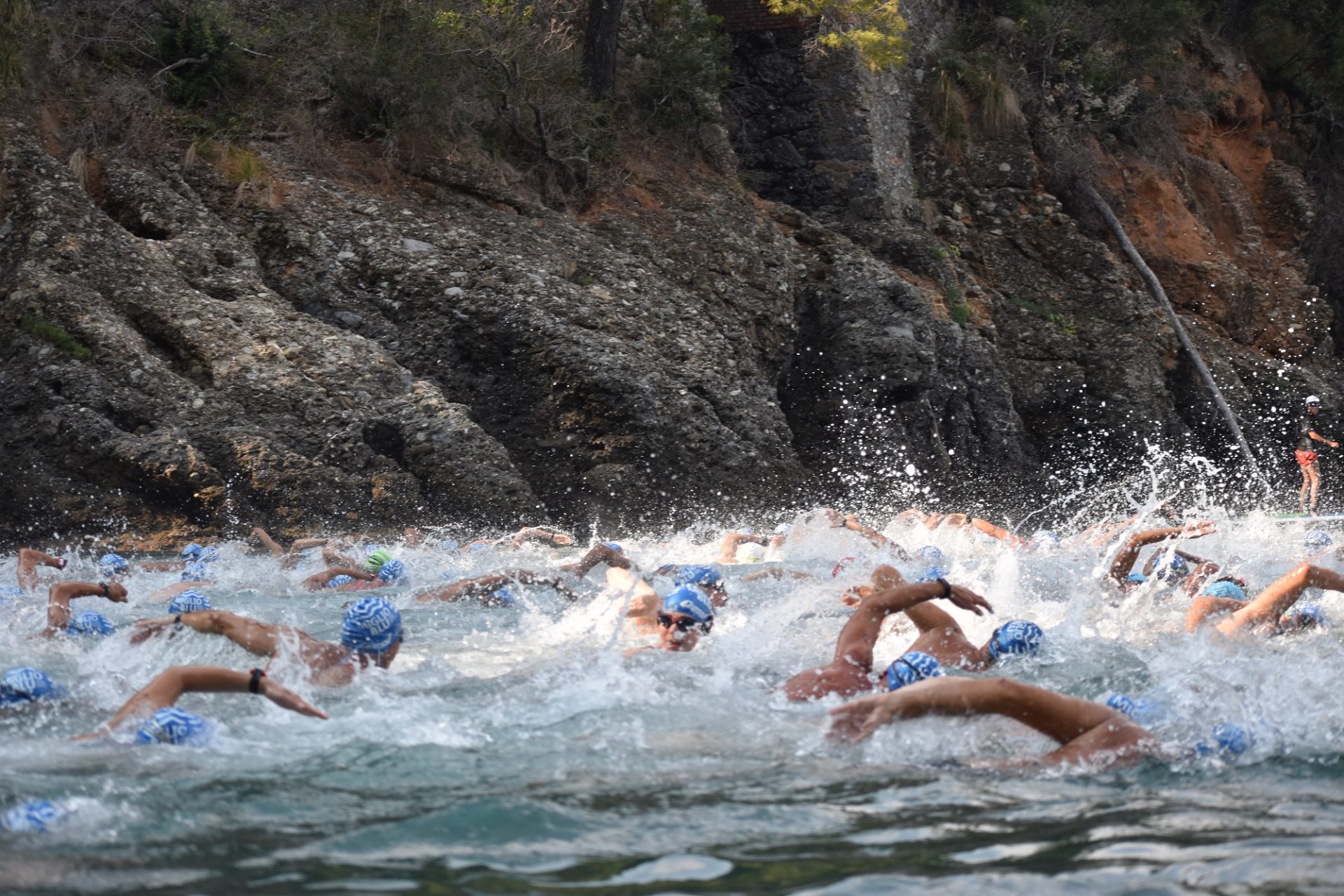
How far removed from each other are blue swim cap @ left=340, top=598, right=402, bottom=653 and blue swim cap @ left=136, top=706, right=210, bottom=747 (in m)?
1.50

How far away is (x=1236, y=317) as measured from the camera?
83.6ft

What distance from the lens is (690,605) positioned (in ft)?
22.9

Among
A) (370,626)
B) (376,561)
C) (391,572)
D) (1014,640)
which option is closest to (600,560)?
(391,572)

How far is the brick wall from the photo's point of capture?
890 inches

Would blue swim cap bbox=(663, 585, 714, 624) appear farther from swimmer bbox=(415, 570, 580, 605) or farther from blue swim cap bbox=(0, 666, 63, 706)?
blue swim cap bbox=(0, 666, 63, 706)

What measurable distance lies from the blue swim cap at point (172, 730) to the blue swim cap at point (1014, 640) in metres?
4.13

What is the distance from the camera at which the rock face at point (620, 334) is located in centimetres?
1304

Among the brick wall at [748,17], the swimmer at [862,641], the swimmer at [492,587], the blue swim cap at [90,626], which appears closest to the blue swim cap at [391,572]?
the swimmer at [492,587]

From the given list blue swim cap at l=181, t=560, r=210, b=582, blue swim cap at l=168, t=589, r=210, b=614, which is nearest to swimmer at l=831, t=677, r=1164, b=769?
blue swim cap at l=168, t=589, r=210, b=614

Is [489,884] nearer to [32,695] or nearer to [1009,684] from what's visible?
[1009,684]

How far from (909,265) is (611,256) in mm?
6086

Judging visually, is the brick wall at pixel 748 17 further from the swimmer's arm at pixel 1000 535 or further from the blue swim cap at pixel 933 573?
the blue swim cap at pixel 933 573

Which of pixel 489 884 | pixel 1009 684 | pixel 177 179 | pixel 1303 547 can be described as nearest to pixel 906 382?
pixel 1303 547

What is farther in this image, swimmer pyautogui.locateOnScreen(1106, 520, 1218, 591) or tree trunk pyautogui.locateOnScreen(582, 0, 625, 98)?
tree trunk pyautogui.locateOnScreen(582, 0, 625, 98)
